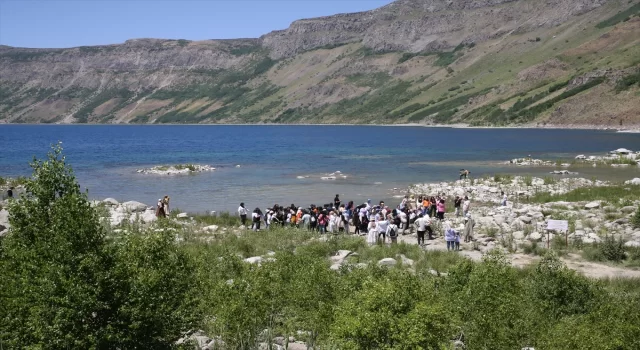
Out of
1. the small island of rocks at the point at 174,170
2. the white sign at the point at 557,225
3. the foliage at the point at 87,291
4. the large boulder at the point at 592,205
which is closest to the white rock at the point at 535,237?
the white sign at the point at 557,225

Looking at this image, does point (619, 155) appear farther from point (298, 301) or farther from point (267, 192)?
point (298, 301)

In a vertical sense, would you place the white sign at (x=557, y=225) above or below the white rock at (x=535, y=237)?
above

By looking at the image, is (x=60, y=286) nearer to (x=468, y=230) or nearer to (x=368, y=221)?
(x=468, y=230)

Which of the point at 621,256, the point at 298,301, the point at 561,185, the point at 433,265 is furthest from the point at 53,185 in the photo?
the point at 561,185

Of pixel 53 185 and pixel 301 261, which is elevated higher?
pixel 53 185

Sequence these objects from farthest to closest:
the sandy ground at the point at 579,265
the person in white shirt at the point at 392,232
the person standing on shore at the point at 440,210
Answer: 1. the person standing on shore at the point at 440,210
2. the person in white shirt at the point at 392,232
3. the sandy ground at the point at 579,265

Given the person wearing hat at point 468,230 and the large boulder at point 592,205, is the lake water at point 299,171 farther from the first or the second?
the person wearing hat at point 468,230

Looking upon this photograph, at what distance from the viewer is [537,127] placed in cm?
16738

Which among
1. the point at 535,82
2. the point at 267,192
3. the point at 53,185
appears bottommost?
the point at 267,192

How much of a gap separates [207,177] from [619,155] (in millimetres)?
56908

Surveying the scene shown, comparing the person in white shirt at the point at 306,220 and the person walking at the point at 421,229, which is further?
the person in white shirt at the point at 306,220

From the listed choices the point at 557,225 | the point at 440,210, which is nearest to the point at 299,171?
the point at 440,210

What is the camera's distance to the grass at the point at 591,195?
38.8 metres

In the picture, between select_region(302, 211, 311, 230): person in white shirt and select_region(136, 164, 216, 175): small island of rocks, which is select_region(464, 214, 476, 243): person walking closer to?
select_region(302, 211, 311, 230): person in white shirt
